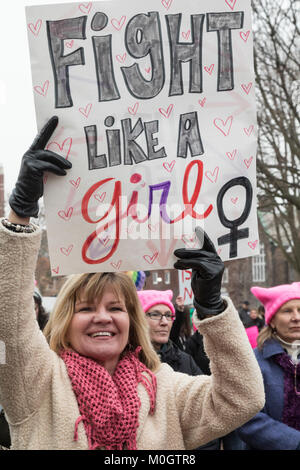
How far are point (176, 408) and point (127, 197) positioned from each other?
0.86 meters

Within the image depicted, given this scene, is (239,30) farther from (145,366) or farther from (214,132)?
(145,366)

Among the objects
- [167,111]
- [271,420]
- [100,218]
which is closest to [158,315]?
[271,420]

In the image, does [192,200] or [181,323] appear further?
[181,323]

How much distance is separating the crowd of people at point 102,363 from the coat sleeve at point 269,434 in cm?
91

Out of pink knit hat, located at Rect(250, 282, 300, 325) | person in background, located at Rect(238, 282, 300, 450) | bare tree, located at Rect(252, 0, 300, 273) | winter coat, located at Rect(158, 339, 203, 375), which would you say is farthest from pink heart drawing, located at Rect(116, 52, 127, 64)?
bare tree, located at Rect(252, 0, 300, 273)

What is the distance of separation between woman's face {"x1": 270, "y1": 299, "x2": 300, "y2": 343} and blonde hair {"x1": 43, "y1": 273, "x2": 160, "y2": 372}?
1253mm

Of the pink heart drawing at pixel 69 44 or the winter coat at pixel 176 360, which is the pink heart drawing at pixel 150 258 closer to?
the pink heart drawing at pixel 69 44

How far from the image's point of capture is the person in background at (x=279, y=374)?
122 inches

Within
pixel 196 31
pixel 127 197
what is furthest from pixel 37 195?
pixel 196 31

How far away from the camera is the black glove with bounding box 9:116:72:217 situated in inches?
81.1

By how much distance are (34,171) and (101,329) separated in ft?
2.16

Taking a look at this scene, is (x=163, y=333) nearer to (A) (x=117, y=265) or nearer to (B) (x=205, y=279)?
(A) (x=117, y=265)

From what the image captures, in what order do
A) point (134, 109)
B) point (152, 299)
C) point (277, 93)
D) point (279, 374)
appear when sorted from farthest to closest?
point (277, 93) → point (152, 299) → point (279, 374) → point (134, 109)

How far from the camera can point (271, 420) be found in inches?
123
